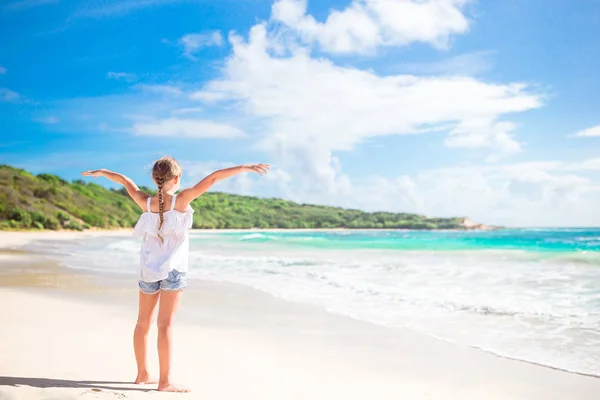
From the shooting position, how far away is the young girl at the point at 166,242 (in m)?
3.50

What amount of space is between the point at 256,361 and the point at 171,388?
3.61ft

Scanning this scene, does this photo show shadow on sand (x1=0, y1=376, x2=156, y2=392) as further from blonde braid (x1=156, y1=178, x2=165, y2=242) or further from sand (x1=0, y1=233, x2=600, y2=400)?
blonde braid (x1=156, y1=178, x2=165, y2=242)

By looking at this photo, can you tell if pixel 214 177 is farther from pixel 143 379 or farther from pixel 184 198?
pixel 143 379

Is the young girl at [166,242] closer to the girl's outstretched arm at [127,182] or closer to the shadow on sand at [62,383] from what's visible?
the girl's outstretched arm at [127,182]

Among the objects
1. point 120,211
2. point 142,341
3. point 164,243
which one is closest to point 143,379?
point 142,341

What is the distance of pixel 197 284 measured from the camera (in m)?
10.3

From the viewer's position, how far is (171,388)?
350cm

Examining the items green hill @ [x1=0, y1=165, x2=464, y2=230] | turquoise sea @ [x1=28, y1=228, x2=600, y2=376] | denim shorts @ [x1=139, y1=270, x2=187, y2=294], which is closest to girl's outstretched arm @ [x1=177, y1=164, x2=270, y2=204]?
denim shorts @ [x1=139, y1=270, x2=187, y2=294]

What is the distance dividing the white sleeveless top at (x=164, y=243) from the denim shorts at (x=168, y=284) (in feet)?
0.11

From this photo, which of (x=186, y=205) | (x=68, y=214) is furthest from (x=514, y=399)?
(x=68, y=214)

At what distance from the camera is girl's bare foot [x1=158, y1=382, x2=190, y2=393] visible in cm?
348

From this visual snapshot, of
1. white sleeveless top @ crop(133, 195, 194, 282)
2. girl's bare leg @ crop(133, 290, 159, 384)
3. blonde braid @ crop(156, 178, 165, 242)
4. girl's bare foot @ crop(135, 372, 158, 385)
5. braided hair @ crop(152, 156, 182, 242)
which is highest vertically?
braided hair @ crop(152, 156, 182, 242)

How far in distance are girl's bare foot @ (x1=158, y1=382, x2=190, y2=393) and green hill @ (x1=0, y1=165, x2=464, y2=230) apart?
37.9 meters

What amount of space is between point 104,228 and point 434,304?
47.9m
